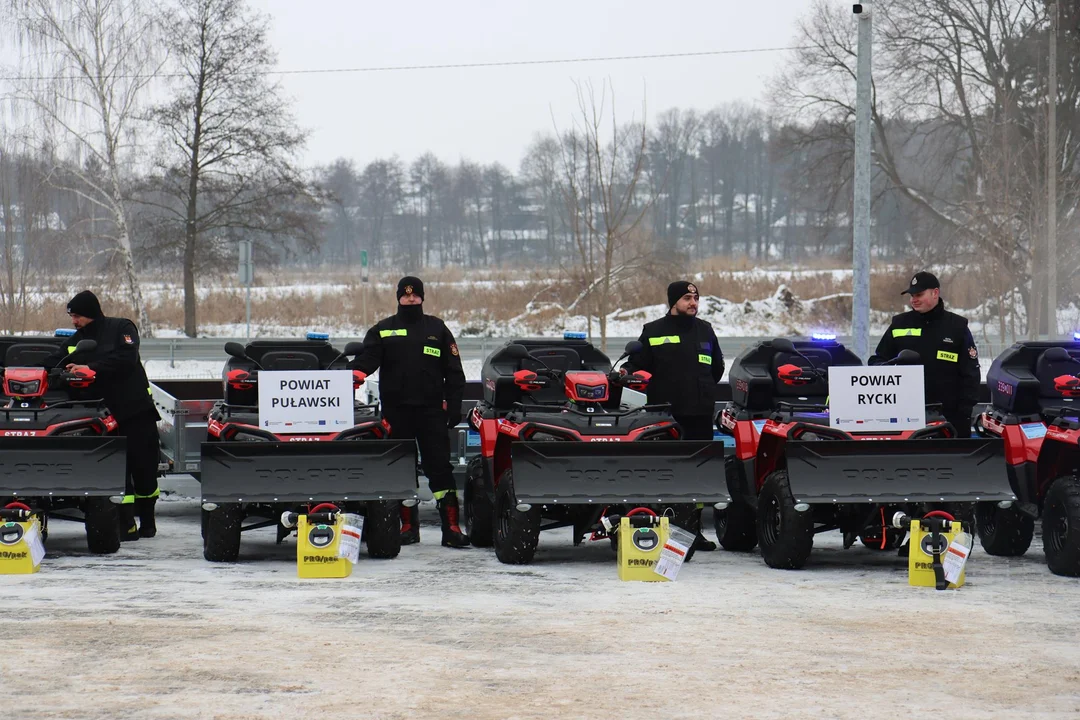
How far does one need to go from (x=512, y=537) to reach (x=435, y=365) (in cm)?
170

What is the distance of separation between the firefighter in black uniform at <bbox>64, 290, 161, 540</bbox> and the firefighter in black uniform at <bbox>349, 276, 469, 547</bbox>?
1.72 metres

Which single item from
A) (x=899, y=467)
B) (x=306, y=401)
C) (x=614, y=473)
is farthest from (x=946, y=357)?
(x=306, y=401)

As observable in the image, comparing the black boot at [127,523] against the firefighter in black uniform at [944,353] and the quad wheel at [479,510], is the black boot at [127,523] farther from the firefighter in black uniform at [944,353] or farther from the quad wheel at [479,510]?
the firefighter in black uniform at [944,353]

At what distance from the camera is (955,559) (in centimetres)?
802

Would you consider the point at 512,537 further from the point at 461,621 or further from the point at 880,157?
the point at 880,157

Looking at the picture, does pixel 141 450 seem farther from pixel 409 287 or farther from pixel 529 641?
pixel 529 641

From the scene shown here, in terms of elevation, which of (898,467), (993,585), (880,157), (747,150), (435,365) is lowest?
(993,585)

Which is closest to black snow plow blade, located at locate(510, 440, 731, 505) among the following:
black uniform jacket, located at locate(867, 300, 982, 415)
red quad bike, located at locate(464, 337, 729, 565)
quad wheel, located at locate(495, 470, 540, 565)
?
red quad bike, located at locate(464, 337, 729, 565)

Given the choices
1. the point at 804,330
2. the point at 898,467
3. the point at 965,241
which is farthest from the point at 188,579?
the point at 804,330

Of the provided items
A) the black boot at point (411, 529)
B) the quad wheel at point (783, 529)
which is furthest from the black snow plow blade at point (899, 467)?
the black boot at point (411, 529)

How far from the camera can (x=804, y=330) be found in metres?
38.1

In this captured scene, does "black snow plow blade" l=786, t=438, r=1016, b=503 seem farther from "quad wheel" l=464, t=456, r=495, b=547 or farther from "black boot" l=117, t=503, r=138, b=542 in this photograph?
"black boot" l=117, t=503, r=138, b=542

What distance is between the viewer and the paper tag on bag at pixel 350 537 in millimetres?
8383

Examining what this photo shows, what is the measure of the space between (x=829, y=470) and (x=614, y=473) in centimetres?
141
